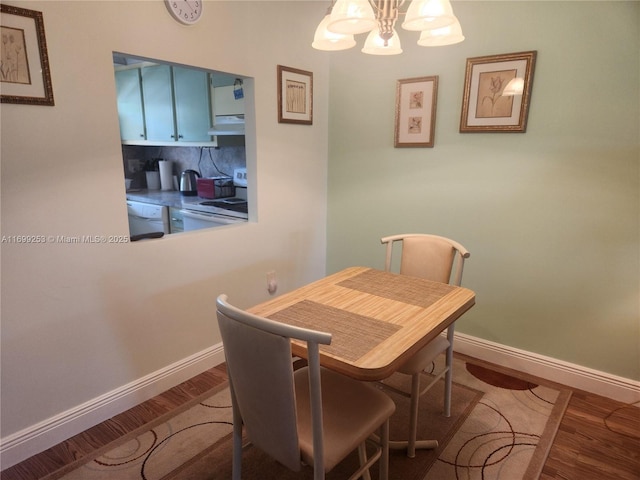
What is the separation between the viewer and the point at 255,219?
259cm

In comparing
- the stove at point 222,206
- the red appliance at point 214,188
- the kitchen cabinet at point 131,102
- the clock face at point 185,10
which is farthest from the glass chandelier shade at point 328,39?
the kitchen cabinet at point 131,102

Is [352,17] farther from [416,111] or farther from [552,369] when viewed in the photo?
[552,369]

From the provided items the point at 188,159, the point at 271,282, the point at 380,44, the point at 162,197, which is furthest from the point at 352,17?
the point at 188,159

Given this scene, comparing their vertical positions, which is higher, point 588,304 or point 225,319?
point 225,319

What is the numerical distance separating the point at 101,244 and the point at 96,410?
2.75 feet

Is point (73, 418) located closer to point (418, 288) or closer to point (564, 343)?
point (418, 288)

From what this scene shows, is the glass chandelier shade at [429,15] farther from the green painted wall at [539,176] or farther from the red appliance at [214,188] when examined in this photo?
the red appliance at [214,188]

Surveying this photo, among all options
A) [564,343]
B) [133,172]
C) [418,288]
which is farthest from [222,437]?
[133,172]

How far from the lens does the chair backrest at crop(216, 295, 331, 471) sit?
1022 millimetres

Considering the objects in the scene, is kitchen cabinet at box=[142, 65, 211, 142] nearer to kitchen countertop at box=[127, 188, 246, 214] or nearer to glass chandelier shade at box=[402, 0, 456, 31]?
kitchen countertop at box=[127, 188, 246, 214]

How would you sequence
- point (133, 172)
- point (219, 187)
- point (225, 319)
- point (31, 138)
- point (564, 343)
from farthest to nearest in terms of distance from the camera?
point (133, 172)
point (219, 187)
point (564, 343)
point (31, 138)
point (225, 319)

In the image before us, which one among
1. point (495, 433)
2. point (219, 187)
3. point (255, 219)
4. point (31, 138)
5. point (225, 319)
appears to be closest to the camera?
point (225, 319)

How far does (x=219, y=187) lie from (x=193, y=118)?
2.07 ft

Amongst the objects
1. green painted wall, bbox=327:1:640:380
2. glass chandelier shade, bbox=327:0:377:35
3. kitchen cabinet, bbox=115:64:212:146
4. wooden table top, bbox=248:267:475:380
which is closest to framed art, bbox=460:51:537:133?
green painted wall, bbox=327:1:640:380
